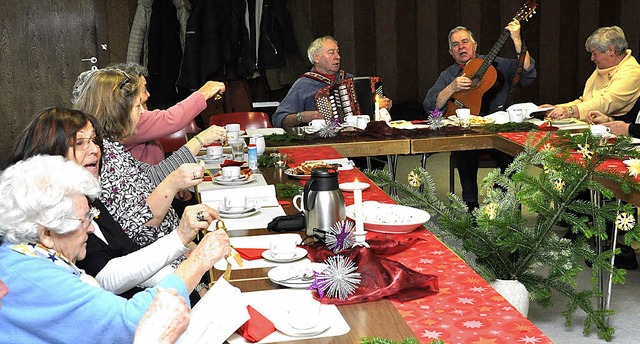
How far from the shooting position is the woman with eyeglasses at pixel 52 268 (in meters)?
1.99

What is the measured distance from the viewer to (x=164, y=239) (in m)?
2.75

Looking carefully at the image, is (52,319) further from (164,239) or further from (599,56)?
(599,56)

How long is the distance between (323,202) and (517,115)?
312cm

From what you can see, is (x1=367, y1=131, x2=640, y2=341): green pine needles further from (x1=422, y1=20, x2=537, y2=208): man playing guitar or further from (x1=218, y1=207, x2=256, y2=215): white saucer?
(x1=422, y1=20, x2=537, y2=208): man playing guitar

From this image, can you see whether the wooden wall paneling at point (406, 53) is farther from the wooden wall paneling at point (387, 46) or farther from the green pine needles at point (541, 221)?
the green pine needles at point (541, 221)

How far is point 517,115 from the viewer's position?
576 centimetres

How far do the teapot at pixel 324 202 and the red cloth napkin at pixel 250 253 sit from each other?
0.65 ft

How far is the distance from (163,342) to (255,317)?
0.35 m

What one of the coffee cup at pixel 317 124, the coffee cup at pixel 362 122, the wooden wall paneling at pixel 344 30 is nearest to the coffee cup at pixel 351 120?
the coffee cup at pixel 362 122

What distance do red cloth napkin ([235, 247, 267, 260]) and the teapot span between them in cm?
20

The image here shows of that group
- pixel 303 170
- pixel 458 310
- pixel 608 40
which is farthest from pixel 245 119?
pixel 458 310

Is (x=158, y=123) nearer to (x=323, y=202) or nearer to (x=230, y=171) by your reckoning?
(x=230, y=171)

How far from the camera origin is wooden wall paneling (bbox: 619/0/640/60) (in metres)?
8.86

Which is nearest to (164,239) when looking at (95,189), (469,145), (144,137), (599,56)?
(95,189)
